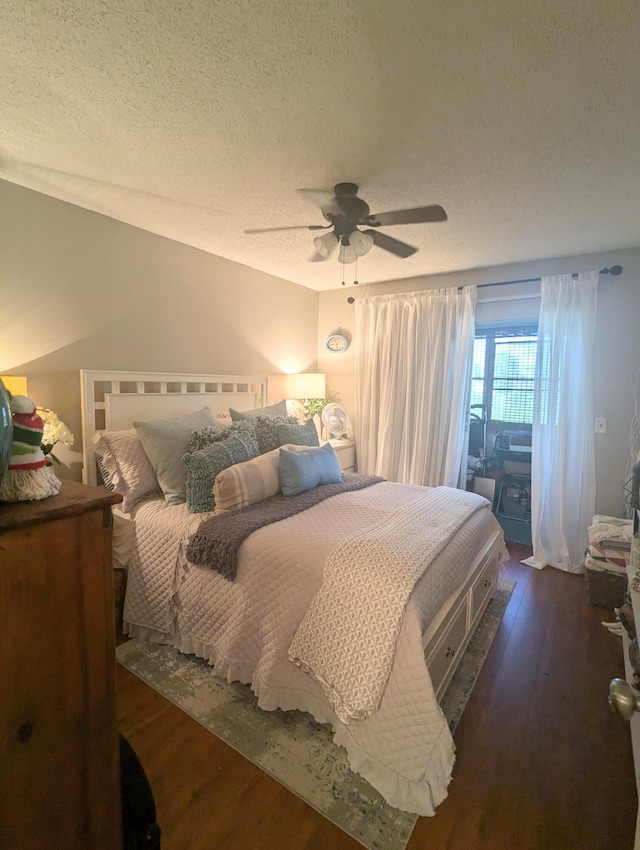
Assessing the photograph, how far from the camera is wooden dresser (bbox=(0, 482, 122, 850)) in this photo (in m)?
0.62

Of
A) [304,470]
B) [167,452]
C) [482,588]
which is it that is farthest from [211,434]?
[482,588]

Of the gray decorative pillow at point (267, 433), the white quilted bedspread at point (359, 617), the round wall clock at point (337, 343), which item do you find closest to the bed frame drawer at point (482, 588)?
the white quilted bedspread at point (359, 617)

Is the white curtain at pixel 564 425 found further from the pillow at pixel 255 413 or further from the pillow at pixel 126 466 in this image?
the pillow at pixel 126 466

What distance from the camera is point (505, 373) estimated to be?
381 centimetres

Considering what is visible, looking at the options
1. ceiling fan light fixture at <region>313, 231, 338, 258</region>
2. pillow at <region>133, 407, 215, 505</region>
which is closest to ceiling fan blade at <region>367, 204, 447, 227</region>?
ceiling fan light fixture at <region>313, 231, 338, 258</region>

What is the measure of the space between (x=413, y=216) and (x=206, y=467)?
1.66 m

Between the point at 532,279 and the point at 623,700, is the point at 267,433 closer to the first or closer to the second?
the point at 623,700

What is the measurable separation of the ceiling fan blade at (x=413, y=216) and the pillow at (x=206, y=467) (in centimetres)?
146

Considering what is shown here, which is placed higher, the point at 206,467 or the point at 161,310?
the point at 161,310

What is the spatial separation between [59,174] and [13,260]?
0.53 m

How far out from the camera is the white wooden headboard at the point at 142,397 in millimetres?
2471

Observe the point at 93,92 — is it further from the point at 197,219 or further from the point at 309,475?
the point at 309,475

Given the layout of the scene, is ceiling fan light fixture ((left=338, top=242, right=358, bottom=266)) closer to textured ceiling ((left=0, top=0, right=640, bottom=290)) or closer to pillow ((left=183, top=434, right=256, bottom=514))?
textured ceiling ((left=0, top=0, right=640, bottom=290))

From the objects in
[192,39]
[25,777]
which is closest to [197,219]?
[192,39]
